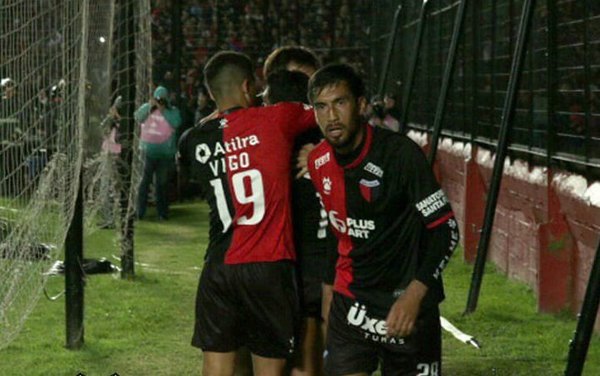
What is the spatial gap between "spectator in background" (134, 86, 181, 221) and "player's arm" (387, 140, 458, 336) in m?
17.5

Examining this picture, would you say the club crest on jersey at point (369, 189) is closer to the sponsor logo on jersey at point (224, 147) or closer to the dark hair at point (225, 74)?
the sponsor logo on jersey at point (224, 147)

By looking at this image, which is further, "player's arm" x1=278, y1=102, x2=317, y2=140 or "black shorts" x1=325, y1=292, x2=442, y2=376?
"player's arm" x1=278, y1=102, x2=317, y2=140

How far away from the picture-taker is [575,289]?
12.1 metres

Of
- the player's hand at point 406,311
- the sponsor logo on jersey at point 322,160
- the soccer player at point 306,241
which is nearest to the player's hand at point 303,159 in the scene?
the soccer player at point 306,241

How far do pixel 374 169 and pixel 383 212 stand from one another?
0.62ft

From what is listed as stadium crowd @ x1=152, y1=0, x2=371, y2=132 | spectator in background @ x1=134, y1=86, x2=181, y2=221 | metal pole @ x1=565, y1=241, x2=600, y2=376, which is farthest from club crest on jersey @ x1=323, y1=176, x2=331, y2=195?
stadium crowd @ x1=152, y1=0, x2=371, y2=132

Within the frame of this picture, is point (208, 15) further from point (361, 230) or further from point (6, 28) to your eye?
point (361, 230)

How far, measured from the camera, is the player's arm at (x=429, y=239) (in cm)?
629

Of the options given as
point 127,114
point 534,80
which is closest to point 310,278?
point 534,80

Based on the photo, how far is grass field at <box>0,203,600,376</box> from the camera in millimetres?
10453

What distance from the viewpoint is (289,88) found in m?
7.97

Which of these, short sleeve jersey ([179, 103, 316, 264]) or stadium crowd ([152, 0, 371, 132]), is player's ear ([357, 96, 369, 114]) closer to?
short sleeve jersey ([179, 103, 316, 264])

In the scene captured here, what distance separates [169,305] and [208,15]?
55.9 ft

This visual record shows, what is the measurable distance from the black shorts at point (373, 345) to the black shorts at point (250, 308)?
0.68 metres
